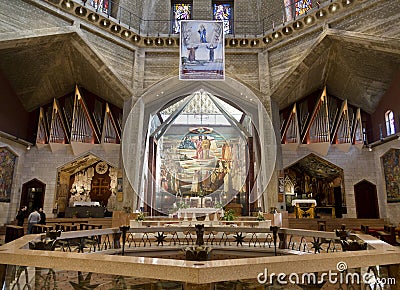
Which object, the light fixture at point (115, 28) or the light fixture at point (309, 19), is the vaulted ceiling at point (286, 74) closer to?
the light fixture at point (309, 19)

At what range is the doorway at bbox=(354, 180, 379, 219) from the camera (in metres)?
14.5

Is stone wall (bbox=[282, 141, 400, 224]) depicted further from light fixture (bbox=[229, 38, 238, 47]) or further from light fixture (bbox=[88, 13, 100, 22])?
light fixture (bbox=[88, 13, 100, 22])

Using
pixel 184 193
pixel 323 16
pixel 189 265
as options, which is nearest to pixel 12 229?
pixel 189 265

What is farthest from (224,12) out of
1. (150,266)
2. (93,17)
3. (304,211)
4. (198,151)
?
(150,266)

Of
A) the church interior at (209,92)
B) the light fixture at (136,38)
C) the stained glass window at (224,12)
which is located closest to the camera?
the church interior at (209,92)

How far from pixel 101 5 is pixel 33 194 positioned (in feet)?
30.7

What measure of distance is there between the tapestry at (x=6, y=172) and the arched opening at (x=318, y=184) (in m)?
12.9

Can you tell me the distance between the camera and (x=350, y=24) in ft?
37.9

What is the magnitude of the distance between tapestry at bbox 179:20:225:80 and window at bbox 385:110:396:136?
757 centimetres

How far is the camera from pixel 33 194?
1492 centimetres

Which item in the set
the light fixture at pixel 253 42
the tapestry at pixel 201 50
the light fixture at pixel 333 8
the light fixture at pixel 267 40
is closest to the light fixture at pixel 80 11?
the tapestry at pixel 201 50

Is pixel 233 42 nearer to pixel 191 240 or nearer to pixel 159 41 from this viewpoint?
pixel 159 41

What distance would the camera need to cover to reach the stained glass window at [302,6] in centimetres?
1319

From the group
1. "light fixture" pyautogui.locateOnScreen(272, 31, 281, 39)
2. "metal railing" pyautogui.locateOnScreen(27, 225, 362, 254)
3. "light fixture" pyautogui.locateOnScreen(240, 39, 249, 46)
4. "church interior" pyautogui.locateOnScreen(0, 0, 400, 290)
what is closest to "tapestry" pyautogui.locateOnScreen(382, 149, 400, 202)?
A: "church interior" pyautogui.locateOnScreen(0, 0, 400, 290)
